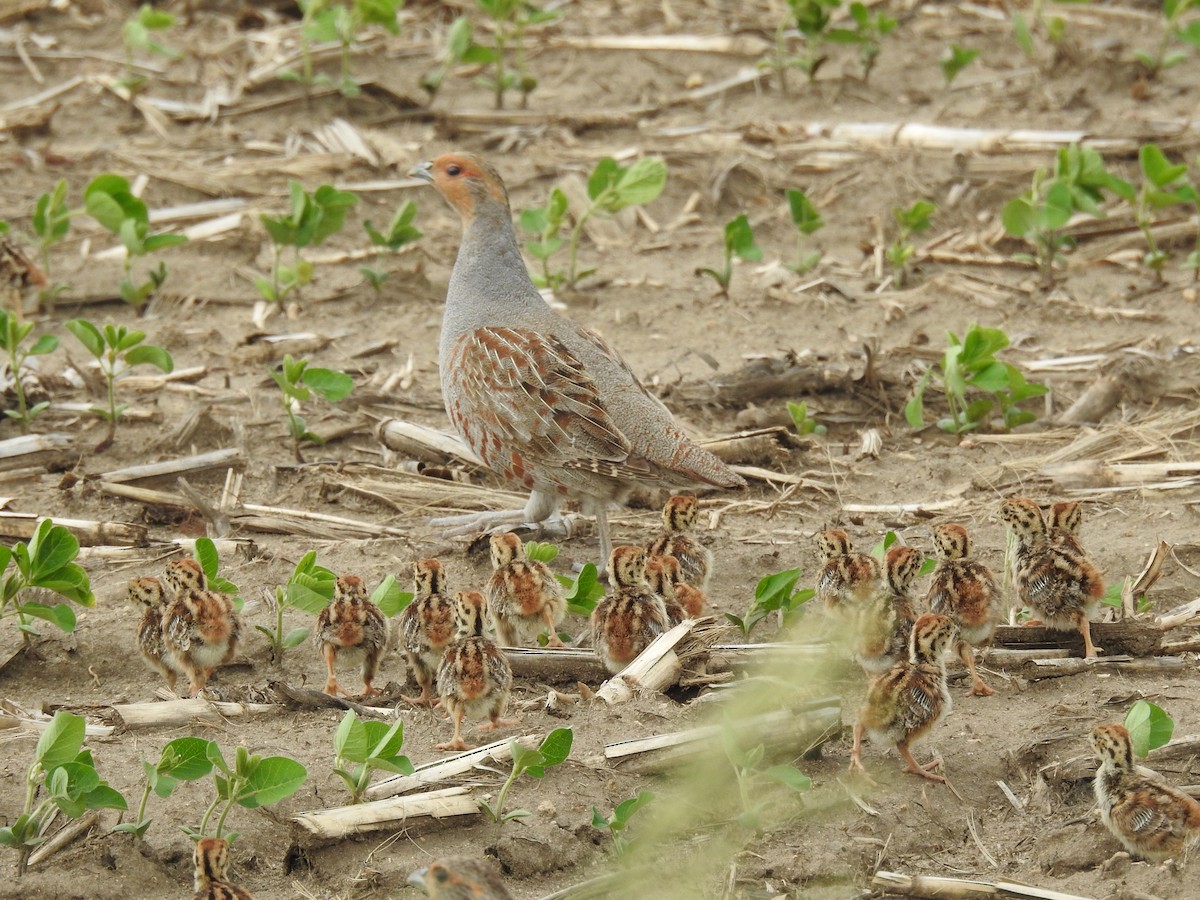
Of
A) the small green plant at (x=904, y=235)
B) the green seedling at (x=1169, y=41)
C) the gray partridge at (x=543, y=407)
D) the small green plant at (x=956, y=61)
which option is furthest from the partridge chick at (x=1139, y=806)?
the green seedling at (x=1169, y=41)

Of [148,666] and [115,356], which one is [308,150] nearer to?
[115,356]

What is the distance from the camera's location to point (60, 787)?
4762 mm

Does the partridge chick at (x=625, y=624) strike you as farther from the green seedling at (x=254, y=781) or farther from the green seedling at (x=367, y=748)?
the green seedling at (x=254, y=781)

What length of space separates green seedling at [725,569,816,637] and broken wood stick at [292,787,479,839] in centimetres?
155

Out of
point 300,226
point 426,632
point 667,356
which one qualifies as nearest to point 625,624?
point 426,632

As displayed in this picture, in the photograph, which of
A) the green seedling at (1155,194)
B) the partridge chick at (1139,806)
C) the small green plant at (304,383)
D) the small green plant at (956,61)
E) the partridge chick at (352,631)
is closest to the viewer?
the partridge chick at (1139,806)

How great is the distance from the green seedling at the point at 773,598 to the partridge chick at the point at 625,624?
1.17 feet

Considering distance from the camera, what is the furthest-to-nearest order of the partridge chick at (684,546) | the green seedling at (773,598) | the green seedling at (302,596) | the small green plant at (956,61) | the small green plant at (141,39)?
1. the small green plant at (141,39)
2. the small green plant at (956,61)
3. the partridge chick at (684,546)
4. the green seedling at (773,598)
5. the green seedling at (302,596)

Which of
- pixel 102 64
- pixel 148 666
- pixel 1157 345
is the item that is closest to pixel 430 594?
pixel 148 666

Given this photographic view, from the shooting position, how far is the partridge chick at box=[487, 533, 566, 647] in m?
6.35

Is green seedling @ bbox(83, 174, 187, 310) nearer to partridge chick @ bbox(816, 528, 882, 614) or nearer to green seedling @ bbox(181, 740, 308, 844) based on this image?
partridge chick @ bbox(816, 528, 882, 614)

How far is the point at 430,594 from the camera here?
20.2ft

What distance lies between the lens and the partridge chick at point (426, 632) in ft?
19.4

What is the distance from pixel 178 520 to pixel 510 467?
1.65 metres
